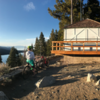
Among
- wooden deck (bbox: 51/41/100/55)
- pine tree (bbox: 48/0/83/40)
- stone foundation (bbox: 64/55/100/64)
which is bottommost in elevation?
stone foundation (bbox: 64/55/100/64)

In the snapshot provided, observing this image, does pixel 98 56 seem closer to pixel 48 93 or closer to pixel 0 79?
pixel 48 93

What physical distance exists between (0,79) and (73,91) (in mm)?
3510

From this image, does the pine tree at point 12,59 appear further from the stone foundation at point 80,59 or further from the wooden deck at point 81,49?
the stone foundation at point 80,59

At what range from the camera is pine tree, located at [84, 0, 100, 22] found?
74.0 ft

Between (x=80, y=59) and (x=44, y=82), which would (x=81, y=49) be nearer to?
(x=80, y=59)

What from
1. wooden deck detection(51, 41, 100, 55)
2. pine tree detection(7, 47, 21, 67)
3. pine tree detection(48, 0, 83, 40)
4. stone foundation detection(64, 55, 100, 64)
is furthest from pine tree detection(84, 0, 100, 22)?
pine tree detection(7, 47, 21, 67)

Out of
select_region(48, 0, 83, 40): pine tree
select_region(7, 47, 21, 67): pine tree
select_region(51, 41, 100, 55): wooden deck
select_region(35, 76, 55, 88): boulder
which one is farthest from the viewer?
select_region(7, 47, 21, 67): pine tree

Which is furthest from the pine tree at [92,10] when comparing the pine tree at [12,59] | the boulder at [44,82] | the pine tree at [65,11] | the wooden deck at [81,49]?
the pine tree at [12,59]

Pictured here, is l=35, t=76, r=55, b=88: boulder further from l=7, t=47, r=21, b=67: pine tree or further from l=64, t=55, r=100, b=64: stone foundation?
l=7, t=47, r=21, b=67: pine tree

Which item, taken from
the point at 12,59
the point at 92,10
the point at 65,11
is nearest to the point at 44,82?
the point at 65,11

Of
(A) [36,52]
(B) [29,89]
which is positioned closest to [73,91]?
(B) [29,89]

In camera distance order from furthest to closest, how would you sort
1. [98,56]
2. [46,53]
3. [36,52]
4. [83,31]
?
1. [36,52]
2. [46,53]
3. [83,31]
4. [98,56]

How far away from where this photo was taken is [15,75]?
605cm

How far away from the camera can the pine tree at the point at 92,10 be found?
74.0ft
